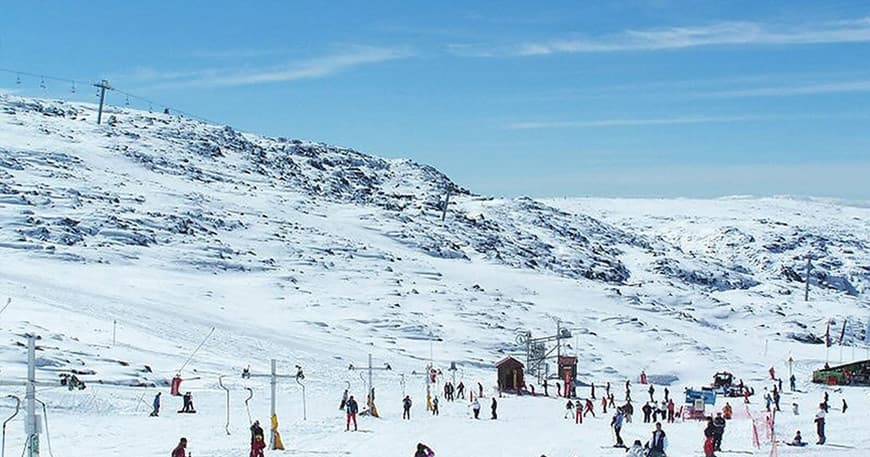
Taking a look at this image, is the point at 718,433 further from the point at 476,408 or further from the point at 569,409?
the point at 569,409

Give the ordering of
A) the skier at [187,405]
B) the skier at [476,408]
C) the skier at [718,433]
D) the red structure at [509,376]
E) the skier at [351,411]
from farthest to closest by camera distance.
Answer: the red structure at [509,376] → the skier at [476,408] → the skier at [187,405] → the skier at [351,411] → the skier at [718,433]

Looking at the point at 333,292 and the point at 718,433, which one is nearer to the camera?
the point at 718,433

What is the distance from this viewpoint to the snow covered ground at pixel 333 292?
34844mm

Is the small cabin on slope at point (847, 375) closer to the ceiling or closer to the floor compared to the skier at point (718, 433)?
closer to the ceiling

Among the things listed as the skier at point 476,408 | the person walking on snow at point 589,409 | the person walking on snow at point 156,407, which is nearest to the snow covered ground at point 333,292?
the person walking on snow at point 156,407

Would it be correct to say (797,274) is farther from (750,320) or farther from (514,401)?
(514,401)

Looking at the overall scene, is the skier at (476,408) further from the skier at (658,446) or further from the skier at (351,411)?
the skier at (658,446)

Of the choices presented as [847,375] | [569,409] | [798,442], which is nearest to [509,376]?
[569,409]

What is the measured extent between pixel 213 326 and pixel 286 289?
19.7 m

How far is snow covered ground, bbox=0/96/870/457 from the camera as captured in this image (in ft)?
114

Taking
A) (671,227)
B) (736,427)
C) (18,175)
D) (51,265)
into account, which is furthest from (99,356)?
(671,227)

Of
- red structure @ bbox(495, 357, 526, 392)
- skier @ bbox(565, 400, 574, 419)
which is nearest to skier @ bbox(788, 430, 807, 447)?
skier @ bbox(565, 400, 574, 419)

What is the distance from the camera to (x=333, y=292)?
7712 centimetres

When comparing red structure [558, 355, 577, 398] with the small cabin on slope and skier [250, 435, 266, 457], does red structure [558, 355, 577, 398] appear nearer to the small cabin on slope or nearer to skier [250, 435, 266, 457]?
the small cabin on slope
